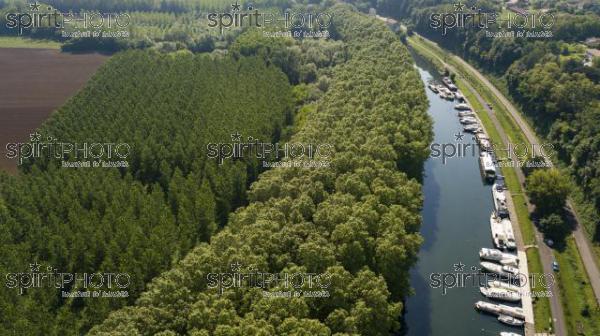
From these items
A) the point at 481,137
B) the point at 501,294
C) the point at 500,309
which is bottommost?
the point at 500,309

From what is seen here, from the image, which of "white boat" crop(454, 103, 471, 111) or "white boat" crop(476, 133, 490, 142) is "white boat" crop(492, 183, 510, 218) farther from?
"white boat" crop(454, 103, 471, 111)

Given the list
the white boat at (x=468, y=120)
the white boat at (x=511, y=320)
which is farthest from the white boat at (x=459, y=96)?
the white boat at (x=511, y=320)

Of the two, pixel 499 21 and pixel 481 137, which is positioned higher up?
pixel 499 21

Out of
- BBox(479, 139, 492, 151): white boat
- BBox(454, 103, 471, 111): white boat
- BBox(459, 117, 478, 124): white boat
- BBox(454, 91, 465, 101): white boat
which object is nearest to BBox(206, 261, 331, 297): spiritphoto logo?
BBox(479, 139, 492, 151): white boat

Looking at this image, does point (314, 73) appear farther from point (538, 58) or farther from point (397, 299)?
point (397, 299)

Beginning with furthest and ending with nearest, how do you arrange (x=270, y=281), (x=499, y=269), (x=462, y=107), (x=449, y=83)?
1. (x=449, y=83)
2. (x=462, y=107)
3. (x=499, y=269)
4. (x=270, y=281)

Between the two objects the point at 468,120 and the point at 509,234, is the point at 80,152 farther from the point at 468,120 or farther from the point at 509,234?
the point at 468,120

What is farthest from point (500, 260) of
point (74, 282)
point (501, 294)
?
point (74, 282)

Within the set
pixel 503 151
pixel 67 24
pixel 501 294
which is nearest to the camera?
pixel 501 294
